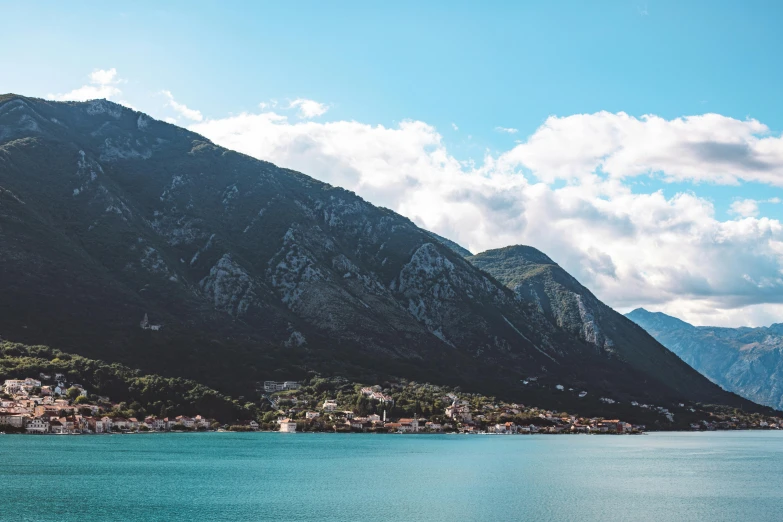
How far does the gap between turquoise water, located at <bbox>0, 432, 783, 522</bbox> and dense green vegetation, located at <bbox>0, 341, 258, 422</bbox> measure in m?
16.7

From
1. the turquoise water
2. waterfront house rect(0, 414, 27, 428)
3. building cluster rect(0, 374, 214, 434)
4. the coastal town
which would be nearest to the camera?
the turquoise water

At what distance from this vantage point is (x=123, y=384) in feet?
534

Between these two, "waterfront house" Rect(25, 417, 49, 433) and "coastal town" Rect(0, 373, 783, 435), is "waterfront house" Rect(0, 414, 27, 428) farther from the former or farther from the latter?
"waterfront house" Rect(25, 417, 49, 433)

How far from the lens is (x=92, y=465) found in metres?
96.8

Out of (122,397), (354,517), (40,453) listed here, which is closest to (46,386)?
(122,397)

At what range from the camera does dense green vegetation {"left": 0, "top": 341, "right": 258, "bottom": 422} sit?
513ft

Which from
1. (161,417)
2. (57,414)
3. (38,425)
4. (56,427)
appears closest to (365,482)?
(38,425)

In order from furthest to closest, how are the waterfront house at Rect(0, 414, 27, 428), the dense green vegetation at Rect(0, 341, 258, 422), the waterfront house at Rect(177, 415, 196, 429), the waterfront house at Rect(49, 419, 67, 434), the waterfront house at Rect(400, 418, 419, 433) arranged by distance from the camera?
the waterfront house at Rect(400, 418, 419, 433)
the waterfront house at Rect(177, 415, 196, 429)
the dense green vegetation at Rect(0, 341, 258, 422)
the waterfront house at Rect(49, 419, 67, 434)
the waterfront house at Rect(0, 414, 27, 428)

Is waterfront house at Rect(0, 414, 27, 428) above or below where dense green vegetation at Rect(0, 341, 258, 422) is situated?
below

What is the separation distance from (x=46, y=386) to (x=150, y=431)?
21.1 metres

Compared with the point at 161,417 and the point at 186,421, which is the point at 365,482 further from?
the point at 186,421

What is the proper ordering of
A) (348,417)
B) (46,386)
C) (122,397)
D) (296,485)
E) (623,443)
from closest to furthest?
1. (296,485)
2. (46,386)
3. (122,397)
4. (623,443)
5. (348,417)

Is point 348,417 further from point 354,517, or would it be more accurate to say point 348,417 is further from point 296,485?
point 354,517

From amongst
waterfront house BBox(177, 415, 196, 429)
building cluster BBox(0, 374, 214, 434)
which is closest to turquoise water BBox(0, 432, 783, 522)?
building cluster BBox(0, 374, 214, 434)
